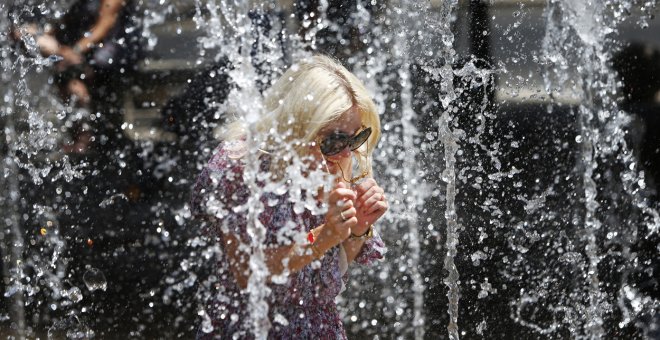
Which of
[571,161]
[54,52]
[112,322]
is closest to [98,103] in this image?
[54,52]

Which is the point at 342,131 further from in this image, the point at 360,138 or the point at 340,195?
the point at 340,195

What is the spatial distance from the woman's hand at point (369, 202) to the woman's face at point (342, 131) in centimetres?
10

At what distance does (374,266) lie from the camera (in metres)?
4.05

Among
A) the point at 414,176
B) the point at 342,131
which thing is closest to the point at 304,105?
the point at 342,131

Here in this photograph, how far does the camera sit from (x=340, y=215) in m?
2.05

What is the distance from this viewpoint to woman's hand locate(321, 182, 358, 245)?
2.05 metres

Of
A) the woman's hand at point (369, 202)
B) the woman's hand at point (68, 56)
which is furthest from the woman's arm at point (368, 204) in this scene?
the woman's hand at point (68, 56)

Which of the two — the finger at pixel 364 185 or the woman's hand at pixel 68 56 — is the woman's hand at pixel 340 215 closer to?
the finger at pixel 364 185

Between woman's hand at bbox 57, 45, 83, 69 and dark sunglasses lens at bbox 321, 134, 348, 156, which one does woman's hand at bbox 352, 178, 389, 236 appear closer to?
dark sunglasses lens at bbox 321, 134, 348, 156

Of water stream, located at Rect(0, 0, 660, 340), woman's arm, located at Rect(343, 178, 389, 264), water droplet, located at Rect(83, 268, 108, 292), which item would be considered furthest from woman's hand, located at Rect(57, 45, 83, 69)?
woman's arm, located at Rect(343, 178, 389, 264)

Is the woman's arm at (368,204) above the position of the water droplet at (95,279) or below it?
above

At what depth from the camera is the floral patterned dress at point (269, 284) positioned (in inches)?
81.4

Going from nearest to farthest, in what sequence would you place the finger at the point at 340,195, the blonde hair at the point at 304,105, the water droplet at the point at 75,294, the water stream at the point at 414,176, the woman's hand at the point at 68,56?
the finger at the point at 340,195, the blonde hair at the point at 304,105, the water stream at the point at 414,176, the water droplet at the point at 75,294, the woman's hand at the point at 68,56

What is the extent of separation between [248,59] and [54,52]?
1.90 m
